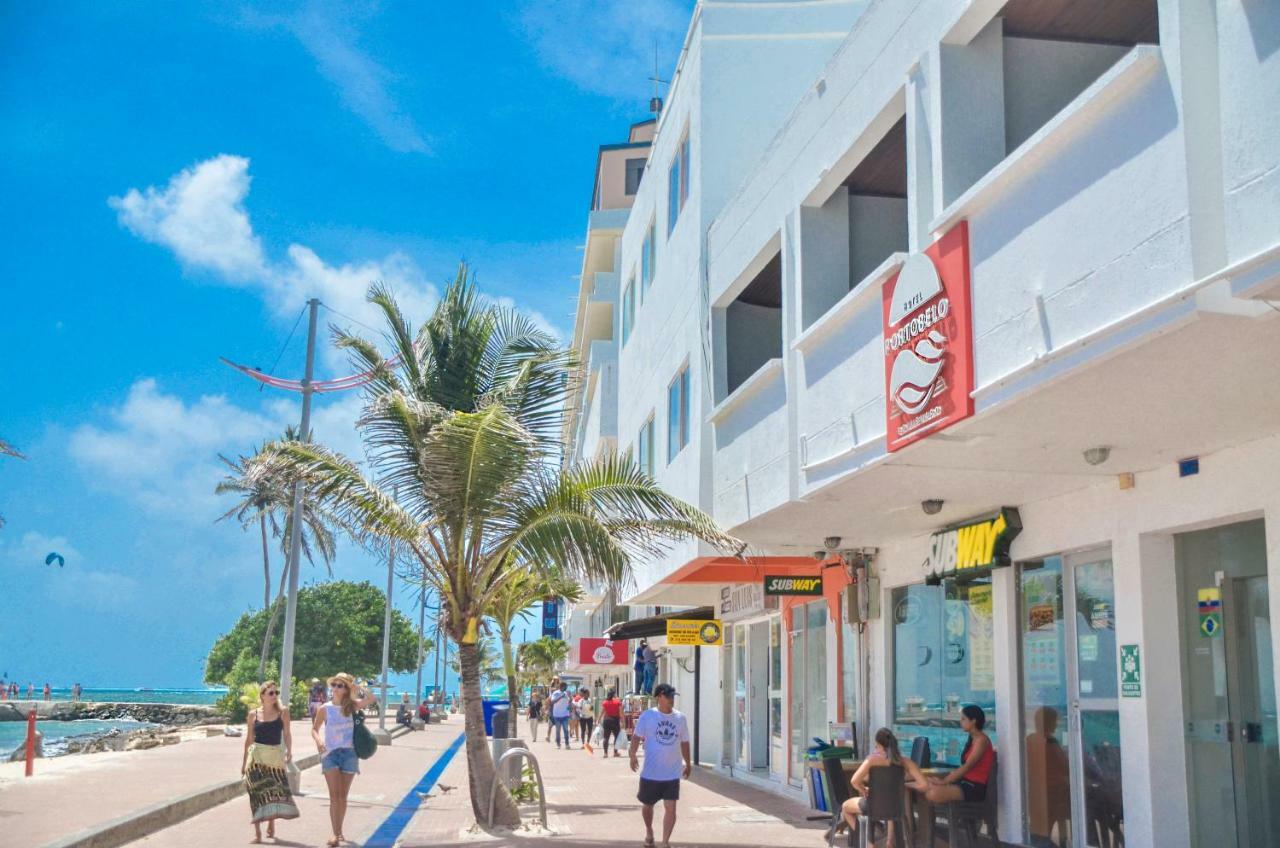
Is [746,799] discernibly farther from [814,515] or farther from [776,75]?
[776,75]

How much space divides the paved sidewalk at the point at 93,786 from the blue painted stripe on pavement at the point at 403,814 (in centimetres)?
271

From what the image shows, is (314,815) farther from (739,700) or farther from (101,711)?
(101,711)

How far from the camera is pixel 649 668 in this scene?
31.9 meters

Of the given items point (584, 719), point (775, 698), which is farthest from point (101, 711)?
point (775, 698)

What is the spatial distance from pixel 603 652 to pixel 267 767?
2929 centimetres

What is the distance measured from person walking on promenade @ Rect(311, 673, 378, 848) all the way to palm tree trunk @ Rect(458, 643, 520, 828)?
1204 mm

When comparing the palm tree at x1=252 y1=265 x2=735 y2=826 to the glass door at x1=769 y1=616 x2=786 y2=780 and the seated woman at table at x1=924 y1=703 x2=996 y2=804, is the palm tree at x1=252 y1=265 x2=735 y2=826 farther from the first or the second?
the glass door at x1=769 y1=616 x2=786 y2=780

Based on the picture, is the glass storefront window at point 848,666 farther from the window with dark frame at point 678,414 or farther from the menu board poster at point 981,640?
the window with dark frame at point 678,414

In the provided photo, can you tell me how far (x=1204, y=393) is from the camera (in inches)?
295

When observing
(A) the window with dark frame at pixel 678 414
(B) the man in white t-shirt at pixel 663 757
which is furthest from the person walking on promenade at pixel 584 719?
(B) the man in white t-shirt at pixel 663 757

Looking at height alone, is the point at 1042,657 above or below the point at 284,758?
above

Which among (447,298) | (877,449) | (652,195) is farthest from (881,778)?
(652,195)

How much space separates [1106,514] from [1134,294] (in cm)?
424

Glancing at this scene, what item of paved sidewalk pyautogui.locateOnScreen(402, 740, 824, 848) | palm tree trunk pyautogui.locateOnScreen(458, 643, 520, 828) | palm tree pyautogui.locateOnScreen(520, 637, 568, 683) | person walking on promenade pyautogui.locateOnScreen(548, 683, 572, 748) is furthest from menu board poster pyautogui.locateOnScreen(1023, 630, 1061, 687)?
palm tree pyautogui.locateOnScreen(520, 637, 568, 683)
